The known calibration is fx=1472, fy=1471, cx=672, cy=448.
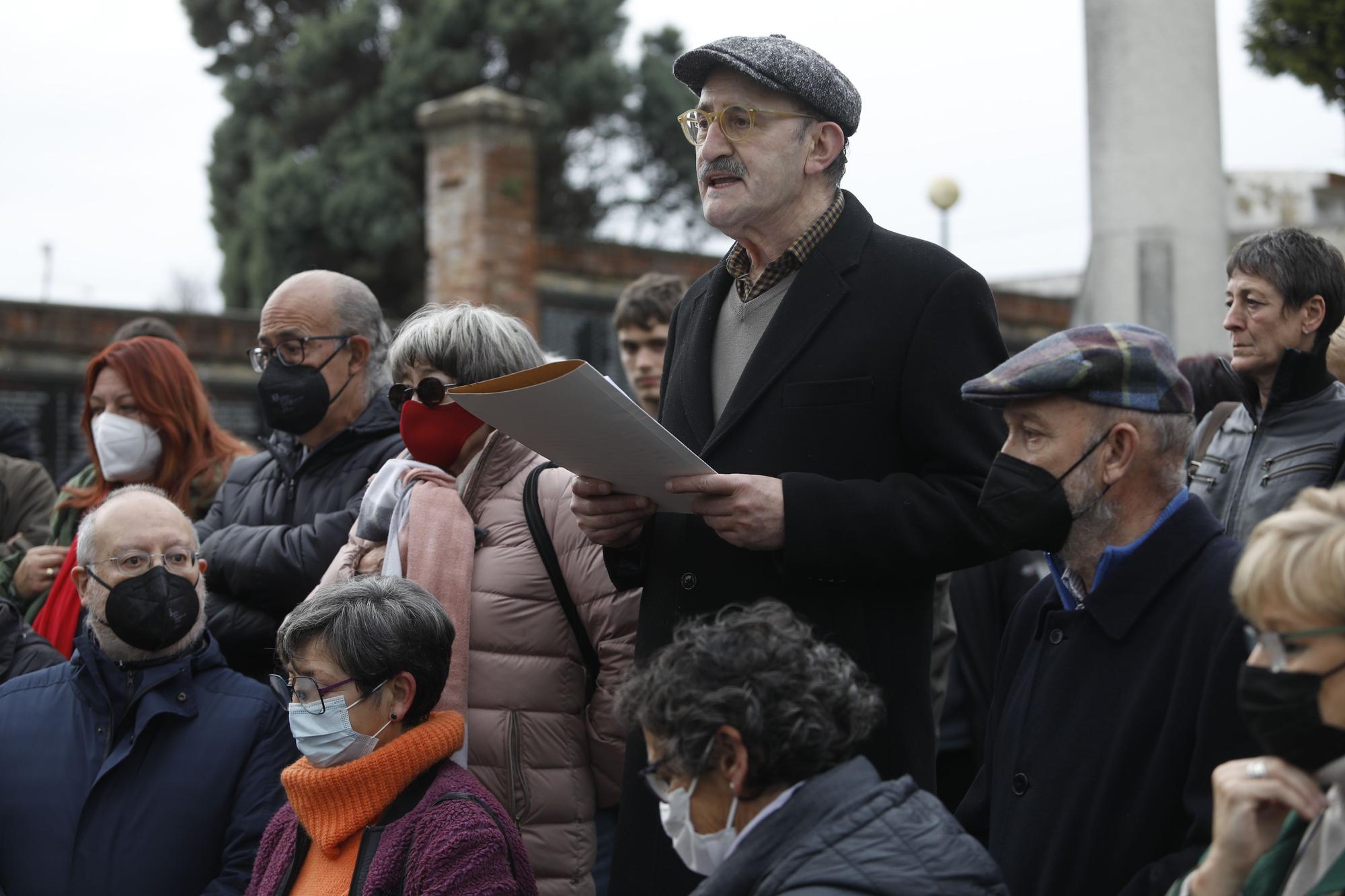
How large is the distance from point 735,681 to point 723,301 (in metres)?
1.24

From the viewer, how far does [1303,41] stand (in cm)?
1262

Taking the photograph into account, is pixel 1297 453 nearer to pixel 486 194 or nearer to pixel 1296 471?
pixel 1296 471

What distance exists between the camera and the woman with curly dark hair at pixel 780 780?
225 centimetres

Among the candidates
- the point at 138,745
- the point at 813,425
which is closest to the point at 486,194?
the point at 138,745

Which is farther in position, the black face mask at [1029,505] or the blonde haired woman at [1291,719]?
the black face mask at [1029,505]

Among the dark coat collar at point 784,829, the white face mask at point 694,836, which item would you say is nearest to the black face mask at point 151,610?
the white face mask at point 694,836

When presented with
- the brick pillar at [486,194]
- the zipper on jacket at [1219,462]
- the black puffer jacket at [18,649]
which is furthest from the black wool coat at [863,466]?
the brick pillar at [486,194]

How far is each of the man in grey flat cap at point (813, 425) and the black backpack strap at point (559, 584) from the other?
0.38 meters

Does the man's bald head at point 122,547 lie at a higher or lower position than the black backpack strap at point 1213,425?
lower

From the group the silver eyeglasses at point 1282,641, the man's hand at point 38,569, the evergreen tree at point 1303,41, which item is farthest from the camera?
the evergreen tree at point 1303,41

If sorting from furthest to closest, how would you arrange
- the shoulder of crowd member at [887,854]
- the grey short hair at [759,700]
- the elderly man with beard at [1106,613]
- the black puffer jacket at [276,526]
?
the black puffer jacket at [276,526] < the elderly man with beard at [1106,613] < the grey short hair at [759,700] < the shoulder of crowd member at [887,854]

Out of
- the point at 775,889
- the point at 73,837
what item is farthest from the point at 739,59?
the point at 73,837

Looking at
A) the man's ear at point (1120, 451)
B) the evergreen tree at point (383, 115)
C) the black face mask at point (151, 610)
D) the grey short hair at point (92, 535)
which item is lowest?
the black face mask at point (151, 610)

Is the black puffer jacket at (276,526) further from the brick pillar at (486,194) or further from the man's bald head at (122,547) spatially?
the brick pillar at (486,194)
